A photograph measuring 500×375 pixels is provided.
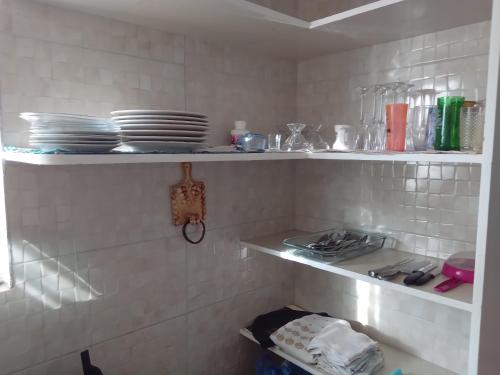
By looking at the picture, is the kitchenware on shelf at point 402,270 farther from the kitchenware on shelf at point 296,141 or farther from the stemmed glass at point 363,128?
the kitchenware on shelf at point 296,141

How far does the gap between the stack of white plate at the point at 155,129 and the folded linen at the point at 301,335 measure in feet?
2.54

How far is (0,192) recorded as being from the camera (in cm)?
99

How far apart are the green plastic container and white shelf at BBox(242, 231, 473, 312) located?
1.17 feet

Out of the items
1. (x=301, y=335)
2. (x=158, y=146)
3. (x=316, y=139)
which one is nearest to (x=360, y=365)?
(x=301, y=335)

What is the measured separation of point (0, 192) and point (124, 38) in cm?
53

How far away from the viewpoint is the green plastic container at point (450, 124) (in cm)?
102

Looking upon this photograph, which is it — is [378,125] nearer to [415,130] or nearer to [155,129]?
[415,130]

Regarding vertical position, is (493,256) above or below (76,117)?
below

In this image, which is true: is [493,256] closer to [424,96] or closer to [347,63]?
[424,96]

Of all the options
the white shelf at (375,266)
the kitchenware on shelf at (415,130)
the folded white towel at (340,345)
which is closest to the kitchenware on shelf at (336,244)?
the white shelf at (375,266)

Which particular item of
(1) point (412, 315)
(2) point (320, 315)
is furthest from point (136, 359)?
(1) point (412, 315)

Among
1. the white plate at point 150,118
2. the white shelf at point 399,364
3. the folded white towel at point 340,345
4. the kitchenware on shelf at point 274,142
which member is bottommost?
the white shelf at point 399,364

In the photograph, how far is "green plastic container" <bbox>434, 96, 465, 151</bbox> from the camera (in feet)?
3.34

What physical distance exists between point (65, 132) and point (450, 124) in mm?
905
